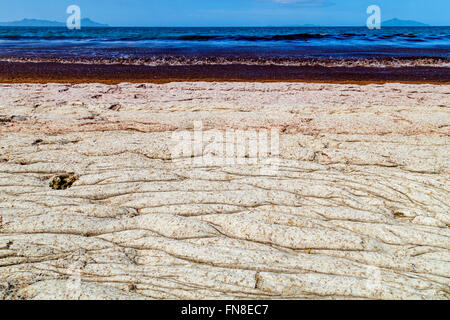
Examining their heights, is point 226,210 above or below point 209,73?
below

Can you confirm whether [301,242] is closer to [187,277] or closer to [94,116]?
[187,277]

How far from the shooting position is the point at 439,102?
8.49 metres

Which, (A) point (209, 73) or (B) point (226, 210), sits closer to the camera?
(B) point (226, 210)

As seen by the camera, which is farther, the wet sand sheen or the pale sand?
the wet sand sheen

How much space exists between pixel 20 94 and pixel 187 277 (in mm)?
8351

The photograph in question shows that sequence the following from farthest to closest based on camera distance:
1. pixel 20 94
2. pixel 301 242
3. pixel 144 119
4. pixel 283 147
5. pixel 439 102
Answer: pixel 20 94, pixel 439 102, pixel 144 119, pixel 283 147, pixel 301 242

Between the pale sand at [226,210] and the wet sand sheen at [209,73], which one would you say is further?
the wet sand sheen at [209,73]

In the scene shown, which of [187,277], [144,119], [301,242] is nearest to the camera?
[187,277]

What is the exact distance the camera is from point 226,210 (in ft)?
14.0

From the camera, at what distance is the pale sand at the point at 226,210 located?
124 inches

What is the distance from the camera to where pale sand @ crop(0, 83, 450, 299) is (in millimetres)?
3145

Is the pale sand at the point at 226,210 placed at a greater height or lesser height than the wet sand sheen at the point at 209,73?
lesser
